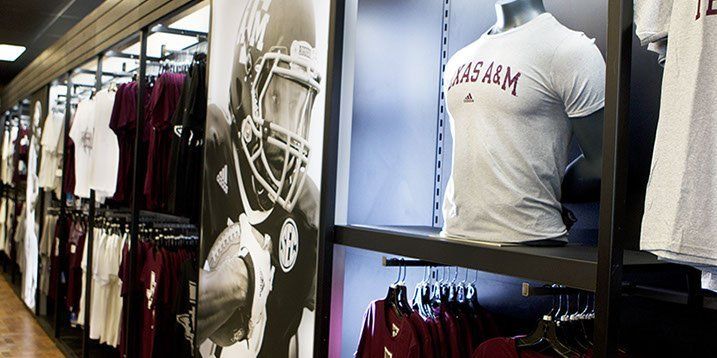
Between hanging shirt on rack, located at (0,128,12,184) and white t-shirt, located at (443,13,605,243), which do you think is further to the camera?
hanging shirt on rack, located at (0,128,12,184)

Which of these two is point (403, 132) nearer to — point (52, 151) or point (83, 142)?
point (83, 142)

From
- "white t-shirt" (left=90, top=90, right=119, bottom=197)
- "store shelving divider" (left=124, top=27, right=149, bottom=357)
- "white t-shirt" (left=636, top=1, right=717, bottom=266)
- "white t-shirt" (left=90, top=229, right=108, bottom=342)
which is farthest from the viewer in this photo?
"white t-shirt" (left=90, top=229, right=108, bottom=342)

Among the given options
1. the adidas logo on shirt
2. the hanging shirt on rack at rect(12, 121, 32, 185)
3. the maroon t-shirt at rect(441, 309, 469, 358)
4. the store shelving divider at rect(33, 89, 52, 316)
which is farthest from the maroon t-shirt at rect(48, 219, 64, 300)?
the maroon t-shirt at rect(441, 309, 469, 358)

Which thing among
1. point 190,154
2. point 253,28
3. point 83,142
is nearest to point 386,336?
point 253,28

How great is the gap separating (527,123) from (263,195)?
1.31 meters

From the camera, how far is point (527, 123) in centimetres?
164

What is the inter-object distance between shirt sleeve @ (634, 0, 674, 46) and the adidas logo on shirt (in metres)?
2.10

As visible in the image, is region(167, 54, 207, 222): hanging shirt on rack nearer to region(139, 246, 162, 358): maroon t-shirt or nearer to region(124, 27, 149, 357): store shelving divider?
region(139, 246, 162, 358): maroon t-shirt

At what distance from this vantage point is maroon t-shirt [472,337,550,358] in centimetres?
164

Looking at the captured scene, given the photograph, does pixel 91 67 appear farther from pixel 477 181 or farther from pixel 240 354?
pixel 477 181

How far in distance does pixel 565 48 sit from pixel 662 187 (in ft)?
1.79

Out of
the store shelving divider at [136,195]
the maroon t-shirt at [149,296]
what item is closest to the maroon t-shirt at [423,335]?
the maroon t-shirt at [149,296]

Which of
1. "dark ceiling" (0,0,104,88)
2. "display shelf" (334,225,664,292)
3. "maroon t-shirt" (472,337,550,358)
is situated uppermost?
"dark ceiling" (0,0,104,88)

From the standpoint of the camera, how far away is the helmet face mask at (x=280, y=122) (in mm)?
2414
